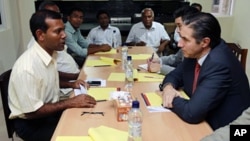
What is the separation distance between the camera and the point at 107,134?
1.24 meters

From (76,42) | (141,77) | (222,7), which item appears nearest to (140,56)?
(141,77)

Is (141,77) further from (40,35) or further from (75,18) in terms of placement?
(75,18)

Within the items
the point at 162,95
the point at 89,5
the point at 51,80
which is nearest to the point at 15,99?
the point at 51,80

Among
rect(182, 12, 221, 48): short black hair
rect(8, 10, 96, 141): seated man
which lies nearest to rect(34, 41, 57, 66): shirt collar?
rect(8, 10, 96, 141): seated man

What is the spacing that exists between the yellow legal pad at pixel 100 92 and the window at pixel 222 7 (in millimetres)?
3530

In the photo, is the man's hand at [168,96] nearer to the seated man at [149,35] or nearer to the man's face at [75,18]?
the man's face at [75,18]

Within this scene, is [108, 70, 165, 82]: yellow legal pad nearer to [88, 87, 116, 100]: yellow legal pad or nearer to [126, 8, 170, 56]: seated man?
[88, 87, 116, 100]: yellow legal pad

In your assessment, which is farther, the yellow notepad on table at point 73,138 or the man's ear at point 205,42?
the man's ear at point 205,42

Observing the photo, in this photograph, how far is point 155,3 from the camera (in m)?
4.63

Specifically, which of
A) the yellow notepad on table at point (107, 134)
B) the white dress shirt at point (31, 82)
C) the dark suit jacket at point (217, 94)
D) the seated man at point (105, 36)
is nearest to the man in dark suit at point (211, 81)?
the dark suit jacket at point (217, 94)

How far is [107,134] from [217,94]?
598mm

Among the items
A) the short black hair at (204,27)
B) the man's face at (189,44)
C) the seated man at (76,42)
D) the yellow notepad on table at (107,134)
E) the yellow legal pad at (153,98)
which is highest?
the short black hair at (204,27)

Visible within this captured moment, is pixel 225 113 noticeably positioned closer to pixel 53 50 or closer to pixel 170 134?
pixel 170 134

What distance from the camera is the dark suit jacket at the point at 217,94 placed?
1.35 meters
